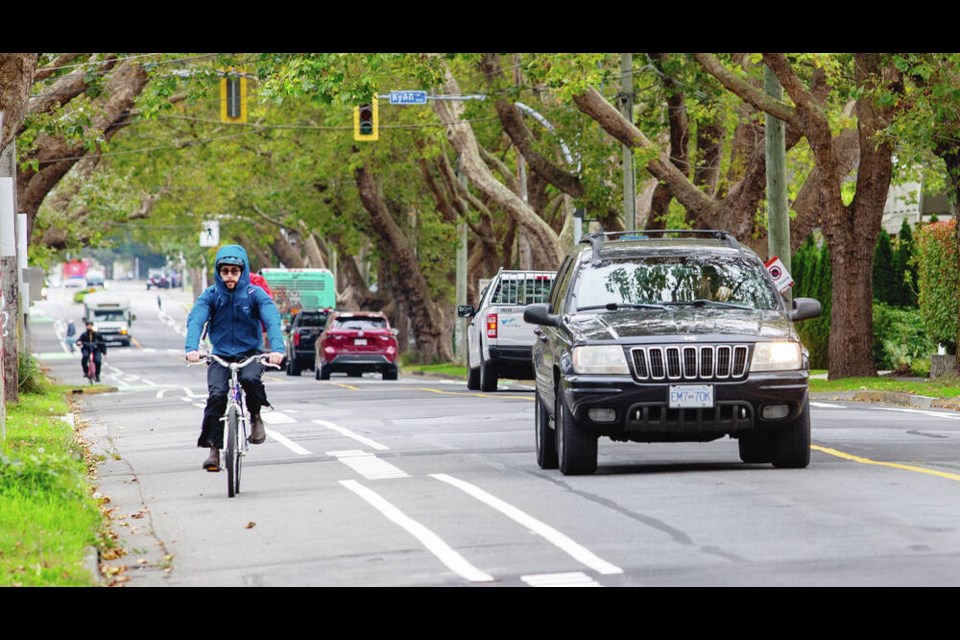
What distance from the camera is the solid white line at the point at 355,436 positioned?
18.6 m

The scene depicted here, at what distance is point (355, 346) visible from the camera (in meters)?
44.3

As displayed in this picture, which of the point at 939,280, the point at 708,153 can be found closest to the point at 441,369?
the point at 708,153

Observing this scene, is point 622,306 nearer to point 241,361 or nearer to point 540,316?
point 540,316

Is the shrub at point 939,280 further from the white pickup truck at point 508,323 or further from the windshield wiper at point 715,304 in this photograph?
the windshield wiper at point 715,304

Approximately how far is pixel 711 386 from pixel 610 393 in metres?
0.77

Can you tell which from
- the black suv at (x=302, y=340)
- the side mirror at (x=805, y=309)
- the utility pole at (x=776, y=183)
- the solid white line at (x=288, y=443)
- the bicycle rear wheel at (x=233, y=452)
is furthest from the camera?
the black suv at (x=302, y=340)

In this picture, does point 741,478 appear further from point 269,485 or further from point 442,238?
point 442,238

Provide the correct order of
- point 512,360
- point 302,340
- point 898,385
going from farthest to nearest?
1. point 302,340
2. point 512,360
3. point 898,385

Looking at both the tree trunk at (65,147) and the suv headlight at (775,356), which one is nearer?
the suv headlight at (775,356)

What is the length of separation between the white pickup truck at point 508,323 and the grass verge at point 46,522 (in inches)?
539

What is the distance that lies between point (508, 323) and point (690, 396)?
57.3 feet

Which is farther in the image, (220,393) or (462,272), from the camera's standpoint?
(462,272)

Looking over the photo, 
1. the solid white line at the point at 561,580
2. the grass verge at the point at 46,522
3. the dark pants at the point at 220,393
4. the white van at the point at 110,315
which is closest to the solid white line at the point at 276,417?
the grass verge at the point at 46,522

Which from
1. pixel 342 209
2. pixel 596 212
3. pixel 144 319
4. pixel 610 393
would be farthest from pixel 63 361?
pixel 610 393
